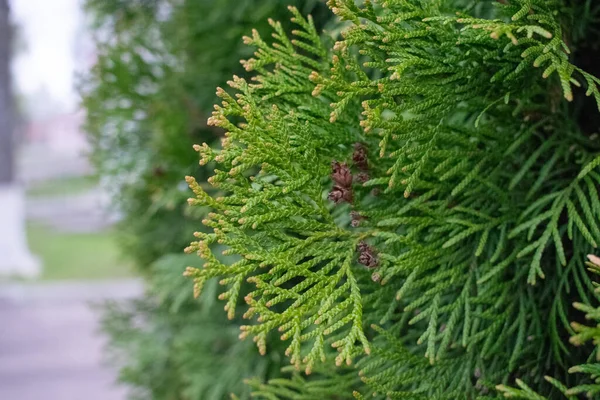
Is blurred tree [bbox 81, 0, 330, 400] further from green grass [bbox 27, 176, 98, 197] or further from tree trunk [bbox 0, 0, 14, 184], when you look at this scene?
green grass [bbox 27, 176, 98, 197]

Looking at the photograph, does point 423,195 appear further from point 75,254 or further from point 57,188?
point 57,188

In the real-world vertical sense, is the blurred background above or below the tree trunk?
below

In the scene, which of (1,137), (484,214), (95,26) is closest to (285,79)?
(484,214)

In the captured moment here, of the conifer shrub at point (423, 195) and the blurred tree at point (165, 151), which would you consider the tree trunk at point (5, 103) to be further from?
the conifer shrub at point (423, 195)

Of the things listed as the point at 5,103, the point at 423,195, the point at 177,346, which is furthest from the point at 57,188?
the point at 423,195

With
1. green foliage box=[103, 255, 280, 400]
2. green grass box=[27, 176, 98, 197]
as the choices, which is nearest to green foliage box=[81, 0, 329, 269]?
green foliage box=[103, 255, 280, 400]

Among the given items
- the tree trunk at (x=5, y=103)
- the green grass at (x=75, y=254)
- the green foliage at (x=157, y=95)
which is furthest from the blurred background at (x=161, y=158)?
the tree trunk at (x=5, y=103)
